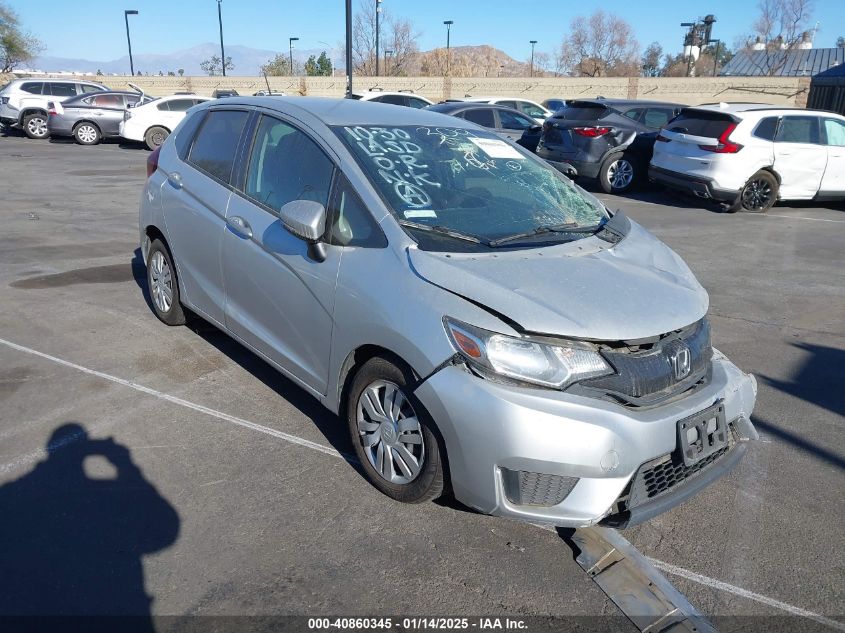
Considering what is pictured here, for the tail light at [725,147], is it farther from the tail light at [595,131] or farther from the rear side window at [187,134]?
the rear side window at [187,134]

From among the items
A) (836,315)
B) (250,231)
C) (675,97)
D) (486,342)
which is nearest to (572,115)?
(836,315)

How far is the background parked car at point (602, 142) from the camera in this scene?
13.3 meters

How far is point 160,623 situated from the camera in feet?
8.79

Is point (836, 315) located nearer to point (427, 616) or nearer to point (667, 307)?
point (667, 307)

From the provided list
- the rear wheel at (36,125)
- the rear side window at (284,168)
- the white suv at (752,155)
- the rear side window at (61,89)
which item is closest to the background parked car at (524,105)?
the white suv at (752,155)

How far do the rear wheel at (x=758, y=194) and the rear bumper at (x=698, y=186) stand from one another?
0.24m

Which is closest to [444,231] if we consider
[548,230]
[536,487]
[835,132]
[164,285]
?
[548,230]

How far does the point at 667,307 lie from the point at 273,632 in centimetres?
212

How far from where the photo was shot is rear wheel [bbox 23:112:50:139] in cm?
2309

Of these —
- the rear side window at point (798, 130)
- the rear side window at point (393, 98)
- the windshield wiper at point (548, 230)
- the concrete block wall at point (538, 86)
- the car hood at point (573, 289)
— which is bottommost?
the car hood at point (573, 289)

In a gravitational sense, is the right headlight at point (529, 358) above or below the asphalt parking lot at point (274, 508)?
above

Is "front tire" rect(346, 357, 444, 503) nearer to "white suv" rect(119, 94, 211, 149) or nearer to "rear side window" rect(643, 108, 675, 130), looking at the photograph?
"rear side window" rect(643, 108, 675, 130)

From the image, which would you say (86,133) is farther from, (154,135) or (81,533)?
(81,533)

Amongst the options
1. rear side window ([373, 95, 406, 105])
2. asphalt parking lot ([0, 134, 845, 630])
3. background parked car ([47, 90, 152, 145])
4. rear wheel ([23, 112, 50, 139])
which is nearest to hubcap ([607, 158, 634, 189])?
asphalt parking lot ([0, 134, 845, 630])
